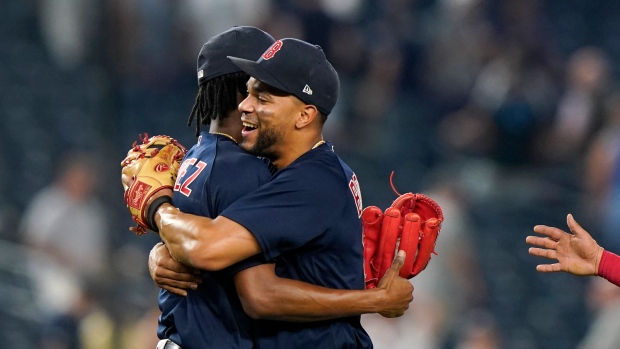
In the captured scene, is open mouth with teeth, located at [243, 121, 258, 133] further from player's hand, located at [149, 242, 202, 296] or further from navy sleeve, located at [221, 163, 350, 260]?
player's hand, located at [149, 242, 202, 296]

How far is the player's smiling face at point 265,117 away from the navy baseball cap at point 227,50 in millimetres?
166

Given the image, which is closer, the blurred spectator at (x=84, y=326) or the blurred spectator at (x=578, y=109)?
the blurred spectator at (x=84, y=326)

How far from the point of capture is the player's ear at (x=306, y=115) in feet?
10.2

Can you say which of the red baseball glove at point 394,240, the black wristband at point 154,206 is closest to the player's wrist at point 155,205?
the black wristband at point 154,206

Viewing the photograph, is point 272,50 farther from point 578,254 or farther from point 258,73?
point 578,254

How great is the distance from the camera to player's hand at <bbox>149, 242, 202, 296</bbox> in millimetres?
3080

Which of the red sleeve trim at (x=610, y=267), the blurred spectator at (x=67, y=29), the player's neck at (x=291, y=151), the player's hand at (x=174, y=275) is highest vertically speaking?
the player's neck at (x=291, y=151)

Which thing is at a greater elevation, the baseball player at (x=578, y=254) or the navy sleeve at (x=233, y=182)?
the navy sleeve at (x=233, y=182)

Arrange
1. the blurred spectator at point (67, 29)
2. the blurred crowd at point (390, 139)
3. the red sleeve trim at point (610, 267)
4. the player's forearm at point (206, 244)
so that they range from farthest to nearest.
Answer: the blurred spectator at point (67, 29)
the blurred crowd at point (390, 139)
the red sleeve trim at point (610, 267)
the player's forearm at point (206, 244)

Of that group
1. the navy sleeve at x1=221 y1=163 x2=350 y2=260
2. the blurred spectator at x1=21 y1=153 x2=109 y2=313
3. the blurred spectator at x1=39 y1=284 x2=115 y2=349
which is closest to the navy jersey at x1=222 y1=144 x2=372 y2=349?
the navy sleeve at x1=221 y1=163 x2=350 y2=260

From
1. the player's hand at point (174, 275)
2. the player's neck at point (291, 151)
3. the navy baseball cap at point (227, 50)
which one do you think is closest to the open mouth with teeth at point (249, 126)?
the player's neck at point (291, 151)

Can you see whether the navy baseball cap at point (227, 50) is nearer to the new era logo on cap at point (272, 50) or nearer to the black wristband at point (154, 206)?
the new era logo on cap at point (272, 50)

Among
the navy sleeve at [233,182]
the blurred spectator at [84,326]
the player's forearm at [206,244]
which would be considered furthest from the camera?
the blurred spectator at [84,326]

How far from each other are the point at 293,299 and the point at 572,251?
0.94 meters
